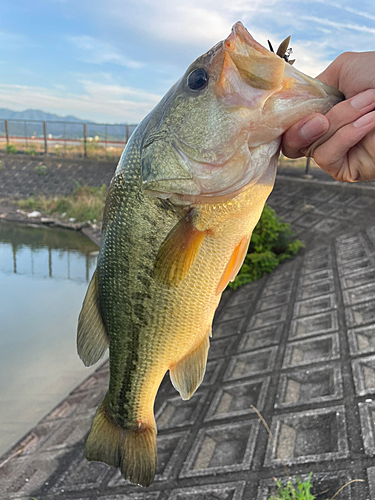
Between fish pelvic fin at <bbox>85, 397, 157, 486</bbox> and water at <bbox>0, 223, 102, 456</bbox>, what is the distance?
11.6 feet

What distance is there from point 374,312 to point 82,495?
141 inches

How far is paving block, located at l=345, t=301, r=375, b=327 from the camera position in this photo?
438cm

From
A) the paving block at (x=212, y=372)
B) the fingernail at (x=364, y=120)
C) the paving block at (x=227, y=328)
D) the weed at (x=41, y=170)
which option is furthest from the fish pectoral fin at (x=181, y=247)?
the weed at (x=41, y=170)

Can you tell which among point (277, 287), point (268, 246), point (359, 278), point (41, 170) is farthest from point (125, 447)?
point (41, 170)

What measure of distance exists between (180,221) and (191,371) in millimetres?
696

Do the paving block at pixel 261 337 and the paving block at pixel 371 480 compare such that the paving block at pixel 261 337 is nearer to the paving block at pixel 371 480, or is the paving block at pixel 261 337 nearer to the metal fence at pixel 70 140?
the paving block at pixel 371 480

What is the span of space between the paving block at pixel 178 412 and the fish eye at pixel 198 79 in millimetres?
3378

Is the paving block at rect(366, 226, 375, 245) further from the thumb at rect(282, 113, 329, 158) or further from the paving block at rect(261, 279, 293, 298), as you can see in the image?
the thumb at rect(282, 113, 329, 158)

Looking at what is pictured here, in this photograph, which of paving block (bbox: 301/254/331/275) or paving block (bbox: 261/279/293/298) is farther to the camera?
paving block (bbox: 301/254/331/275)

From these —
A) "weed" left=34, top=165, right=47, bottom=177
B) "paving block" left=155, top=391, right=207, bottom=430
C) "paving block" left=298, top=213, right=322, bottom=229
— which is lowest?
"paving block" left=155, top=391, right=207, bottom=430

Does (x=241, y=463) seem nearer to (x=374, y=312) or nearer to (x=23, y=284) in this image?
(x=374, y=312)

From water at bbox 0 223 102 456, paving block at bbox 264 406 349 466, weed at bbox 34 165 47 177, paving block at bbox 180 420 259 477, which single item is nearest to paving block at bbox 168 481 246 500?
paving block at bbox 180 420 259 477

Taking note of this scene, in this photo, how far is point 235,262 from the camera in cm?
144

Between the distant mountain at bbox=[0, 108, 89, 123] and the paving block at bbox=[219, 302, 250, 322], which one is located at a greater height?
the distant mountain at bbox=[0, 108, 89, 123]
